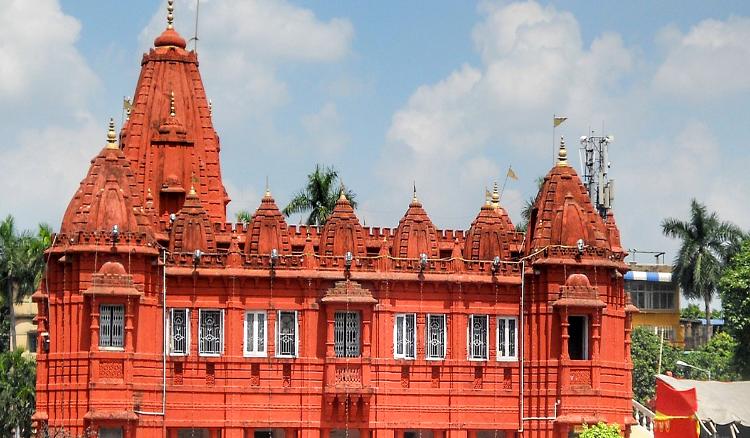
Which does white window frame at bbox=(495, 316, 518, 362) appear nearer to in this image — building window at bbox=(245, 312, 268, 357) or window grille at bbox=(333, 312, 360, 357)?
window grille at bbox=(333, 312, 360, 357)

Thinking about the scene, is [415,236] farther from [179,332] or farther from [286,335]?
[179,332]

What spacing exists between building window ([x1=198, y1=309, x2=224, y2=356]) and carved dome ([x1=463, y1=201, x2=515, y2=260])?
9.92 m

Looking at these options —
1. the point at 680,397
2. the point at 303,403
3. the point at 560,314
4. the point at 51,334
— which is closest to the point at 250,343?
the point at 303,403

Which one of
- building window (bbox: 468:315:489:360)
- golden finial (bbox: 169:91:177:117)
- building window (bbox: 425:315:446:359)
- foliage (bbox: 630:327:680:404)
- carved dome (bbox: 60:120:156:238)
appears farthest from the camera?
foliage (bbox: 630:327:680:404)

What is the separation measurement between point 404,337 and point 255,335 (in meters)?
5.40

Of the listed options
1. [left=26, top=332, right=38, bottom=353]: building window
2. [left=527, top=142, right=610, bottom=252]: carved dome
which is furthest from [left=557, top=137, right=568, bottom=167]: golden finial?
[left=26, top=332, right=38, bottom=353]: building window

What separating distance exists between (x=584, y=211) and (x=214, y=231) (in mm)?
13642

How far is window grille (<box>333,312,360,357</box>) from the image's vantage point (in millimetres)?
68062

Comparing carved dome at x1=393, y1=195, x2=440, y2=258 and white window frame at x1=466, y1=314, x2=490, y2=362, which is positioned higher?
carved dome at x1=393, y1=195, x2=440, y2=258

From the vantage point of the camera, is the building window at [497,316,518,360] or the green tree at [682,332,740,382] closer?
the building window at [497,316,518,360]

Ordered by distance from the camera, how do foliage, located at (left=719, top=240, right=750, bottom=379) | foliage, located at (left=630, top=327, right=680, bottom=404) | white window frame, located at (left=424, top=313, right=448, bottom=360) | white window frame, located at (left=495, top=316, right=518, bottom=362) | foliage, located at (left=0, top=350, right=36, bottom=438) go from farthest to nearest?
1. foliage, located at (left=630, top=327, right=680, bottom=404)
2. foliage, located at (left=719, top=240, right=750, bottom=379)
3. foliage, located at (left=0, top=350, right=36, bottom=438)
4. white window frame, located at (left=495, top=316, right=518, bottom=362)
5. white window frame, located at (left=424, top=313, right=448, bottom=360)

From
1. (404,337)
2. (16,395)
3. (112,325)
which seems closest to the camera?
(112,325)

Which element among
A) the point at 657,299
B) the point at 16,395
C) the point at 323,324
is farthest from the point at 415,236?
the point at 657,299

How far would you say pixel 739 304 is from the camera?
8662 cm
